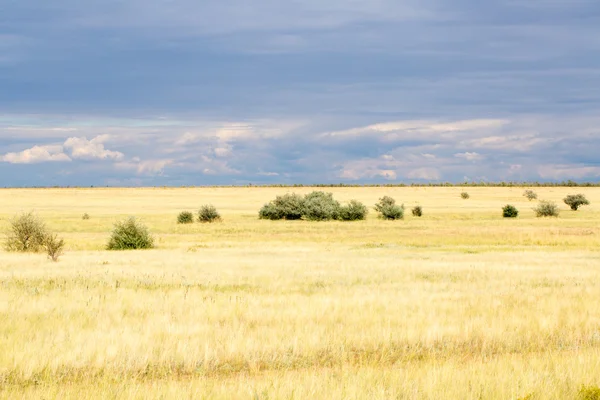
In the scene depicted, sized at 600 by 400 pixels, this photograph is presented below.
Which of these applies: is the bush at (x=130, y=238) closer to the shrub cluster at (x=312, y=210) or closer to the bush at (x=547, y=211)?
the shrub cluster at (x=312, y=210)

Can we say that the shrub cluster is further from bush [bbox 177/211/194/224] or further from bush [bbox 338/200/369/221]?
bush [bbox 177/211/194/224]

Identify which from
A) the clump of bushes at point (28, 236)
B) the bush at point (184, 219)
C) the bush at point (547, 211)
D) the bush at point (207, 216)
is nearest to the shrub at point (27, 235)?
the clump of bushes at point (28, 236)

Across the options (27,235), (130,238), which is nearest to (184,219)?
(130,238)

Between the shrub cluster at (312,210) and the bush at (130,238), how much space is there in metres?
39.1

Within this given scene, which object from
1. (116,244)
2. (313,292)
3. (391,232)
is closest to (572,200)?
(391,232)

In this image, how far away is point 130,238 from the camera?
4247 cm

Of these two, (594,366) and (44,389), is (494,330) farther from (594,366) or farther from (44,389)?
(44,389)

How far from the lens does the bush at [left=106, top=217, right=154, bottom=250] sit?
42375mm

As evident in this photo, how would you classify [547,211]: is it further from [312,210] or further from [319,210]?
[312,210]

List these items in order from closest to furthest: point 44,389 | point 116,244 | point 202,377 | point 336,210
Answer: point 44,389
point 202,377
point 116,244
point 336,210

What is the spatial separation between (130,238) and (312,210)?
1589 inches

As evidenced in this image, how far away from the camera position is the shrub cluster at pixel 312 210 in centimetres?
8025

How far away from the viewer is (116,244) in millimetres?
42562

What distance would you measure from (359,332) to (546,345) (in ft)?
11.5
